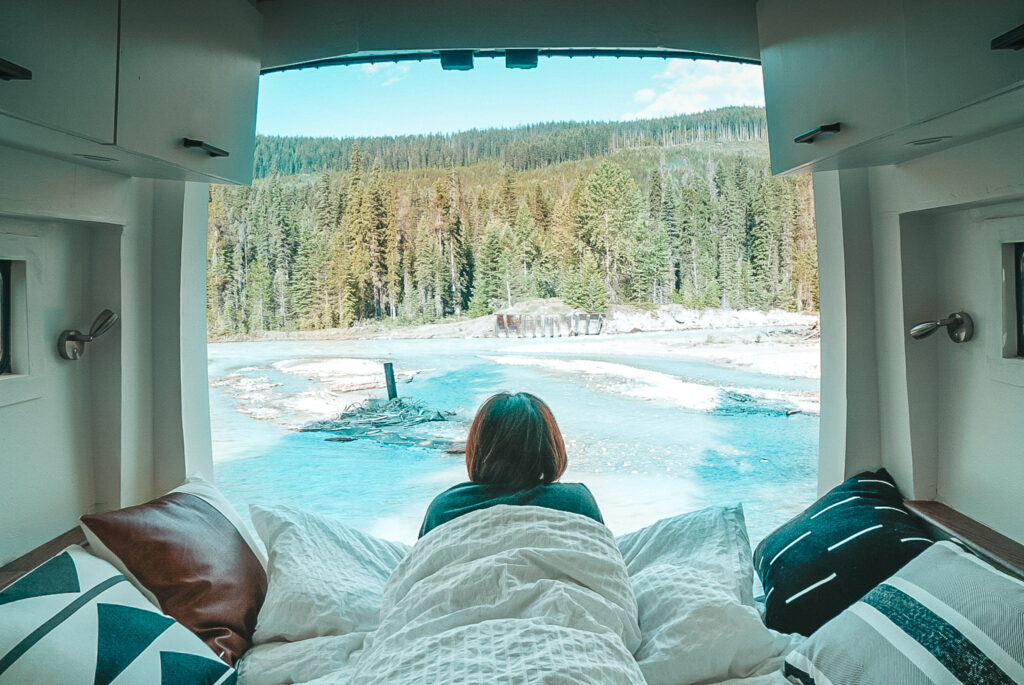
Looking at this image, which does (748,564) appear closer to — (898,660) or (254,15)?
(898,660)

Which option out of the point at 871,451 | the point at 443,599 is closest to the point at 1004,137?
the point at 871,451

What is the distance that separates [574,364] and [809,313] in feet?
2.78

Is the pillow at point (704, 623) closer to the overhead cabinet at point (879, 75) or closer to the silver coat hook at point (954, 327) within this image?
the silver coat hook at point (954, 327)

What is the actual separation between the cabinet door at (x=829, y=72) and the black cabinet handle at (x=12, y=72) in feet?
4.79

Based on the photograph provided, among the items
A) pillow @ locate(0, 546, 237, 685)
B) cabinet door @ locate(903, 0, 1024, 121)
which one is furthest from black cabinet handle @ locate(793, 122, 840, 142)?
pillow @ locate(0, 546, 237, 685)

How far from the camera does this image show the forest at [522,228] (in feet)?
7.97

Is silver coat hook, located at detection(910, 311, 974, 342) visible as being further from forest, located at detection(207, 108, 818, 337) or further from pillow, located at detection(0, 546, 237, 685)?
pillow, located at detection(0, 546, 237, 685)

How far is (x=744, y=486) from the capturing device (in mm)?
2467

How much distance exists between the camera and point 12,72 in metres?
1.04

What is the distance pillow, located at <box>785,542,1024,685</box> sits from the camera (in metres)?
1.05

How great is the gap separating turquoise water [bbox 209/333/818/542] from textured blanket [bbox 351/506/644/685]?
1.05 m

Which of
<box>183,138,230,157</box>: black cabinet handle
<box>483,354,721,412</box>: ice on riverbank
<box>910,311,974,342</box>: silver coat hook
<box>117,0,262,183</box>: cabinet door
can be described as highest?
<box>117,0,262,183</box>: cabinet door

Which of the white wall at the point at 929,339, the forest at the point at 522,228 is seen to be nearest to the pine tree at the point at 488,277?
the forest at the point at 522,228

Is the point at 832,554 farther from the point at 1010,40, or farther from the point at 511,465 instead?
the point at 1010,40
